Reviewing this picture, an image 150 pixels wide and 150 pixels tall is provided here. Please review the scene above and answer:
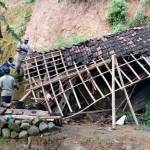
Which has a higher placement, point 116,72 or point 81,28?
point 81,28

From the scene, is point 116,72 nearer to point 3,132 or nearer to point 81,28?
point 3,132

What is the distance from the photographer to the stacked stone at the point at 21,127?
36.1 feet

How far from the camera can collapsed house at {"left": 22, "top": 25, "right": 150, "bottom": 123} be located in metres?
13.1

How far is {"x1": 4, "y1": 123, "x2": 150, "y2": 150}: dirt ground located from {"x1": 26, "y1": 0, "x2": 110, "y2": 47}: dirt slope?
27.4ft

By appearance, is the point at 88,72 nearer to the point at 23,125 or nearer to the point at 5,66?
the point at 23,125

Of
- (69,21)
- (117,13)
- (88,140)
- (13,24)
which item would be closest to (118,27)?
(117,13)

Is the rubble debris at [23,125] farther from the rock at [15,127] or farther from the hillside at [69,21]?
the hillside at [69,21]

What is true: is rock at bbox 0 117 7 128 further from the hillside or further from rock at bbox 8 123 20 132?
the hillside

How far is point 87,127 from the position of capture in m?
12.1

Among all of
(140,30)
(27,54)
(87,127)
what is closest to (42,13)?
(27,54)

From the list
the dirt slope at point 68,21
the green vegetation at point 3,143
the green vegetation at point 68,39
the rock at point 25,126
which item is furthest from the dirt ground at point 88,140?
the dirt slope at point 68,21

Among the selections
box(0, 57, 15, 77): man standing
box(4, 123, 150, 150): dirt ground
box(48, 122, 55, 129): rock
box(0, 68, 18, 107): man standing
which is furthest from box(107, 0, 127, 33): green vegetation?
box(48, 122, 55, 129): rock

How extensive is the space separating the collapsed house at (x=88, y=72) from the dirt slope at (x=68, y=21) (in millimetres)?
4711

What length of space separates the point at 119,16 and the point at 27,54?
495 centimetres
